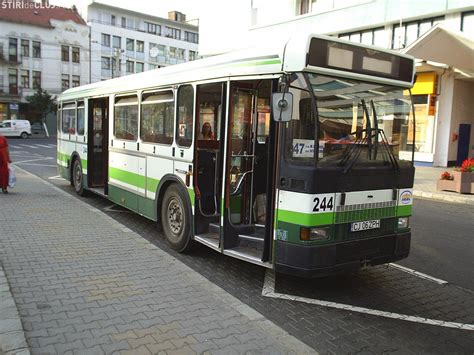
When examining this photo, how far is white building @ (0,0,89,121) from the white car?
36.0 feet

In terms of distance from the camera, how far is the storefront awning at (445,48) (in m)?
19.0

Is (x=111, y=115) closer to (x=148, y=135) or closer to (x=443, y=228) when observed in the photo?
(x=148, y=135)

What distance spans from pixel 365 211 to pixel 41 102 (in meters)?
51.7

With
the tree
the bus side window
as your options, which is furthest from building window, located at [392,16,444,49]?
the tree

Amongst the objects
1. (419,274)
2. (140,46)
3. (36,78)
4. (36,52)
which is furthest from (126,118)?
(140,46)

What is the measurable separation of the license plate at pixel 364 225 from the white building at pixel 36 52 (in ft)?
183

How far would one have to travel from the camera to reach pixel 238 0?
3378 centimetres

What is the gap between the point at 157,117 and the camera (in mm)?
7539

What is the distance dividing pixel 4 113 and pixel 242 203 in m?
54.8

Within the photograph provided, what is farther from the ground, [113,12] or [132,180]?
[113,12]

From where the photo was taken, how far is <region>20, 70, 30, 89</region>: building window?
5572 centimetres

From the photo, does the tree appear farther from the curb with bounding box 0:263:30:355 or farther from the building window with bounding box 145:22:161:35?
the curb with bounding box 0:263:30:355

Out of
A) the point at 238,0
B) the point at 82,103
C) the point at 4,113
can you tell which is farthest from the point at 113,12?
the point at 82,103

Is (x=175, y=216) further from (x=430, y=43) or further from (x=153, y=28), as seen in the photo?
(x=153, y=28)
